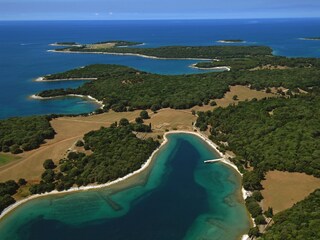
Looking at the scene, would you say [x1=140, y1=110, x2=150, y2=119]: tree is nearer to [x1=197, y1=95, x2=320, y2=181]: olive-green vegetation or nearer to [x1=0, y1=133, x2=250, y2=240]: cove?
[x1=197, y1=95, x2=320, y2=181]: olive-green vegetation

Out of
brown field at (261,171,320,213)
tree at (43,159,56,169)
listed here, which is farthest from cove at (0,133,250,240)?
tree at (43,159,56,169)

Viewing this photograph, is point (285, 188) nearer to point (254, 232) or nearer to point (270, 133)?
point (254, 232)

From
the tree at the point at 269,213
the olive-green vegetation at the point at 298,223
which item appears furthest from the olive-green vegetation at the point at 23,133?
the olive-green vegetation at the point at 298,223

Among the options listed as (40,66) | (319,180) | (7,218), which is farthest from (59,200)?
(40,66)

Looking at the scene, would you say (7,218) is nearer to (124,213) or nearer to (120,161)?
(124,213)

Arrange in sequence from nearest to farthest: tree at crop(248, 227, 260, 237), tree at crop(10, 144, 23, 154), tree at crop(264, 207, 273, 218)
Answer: tree at crop(248, 227, 260, 237), tree at crop(264, 207, 273, 218), tree at crop(10, 144, 23, 154)

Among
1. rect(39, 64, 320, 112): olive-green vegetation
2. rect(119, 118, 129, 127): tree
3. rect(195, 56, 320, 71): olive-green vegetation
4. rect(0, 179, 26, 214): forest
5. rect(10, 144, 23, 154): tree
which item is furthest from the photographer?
rect(195, 56, 320, 71): olive-green vegetation

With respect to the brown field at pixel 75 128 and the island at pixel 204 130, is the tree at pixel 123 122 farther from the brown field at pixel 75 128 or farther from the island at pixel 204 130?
the brown field at pixel 75 128
